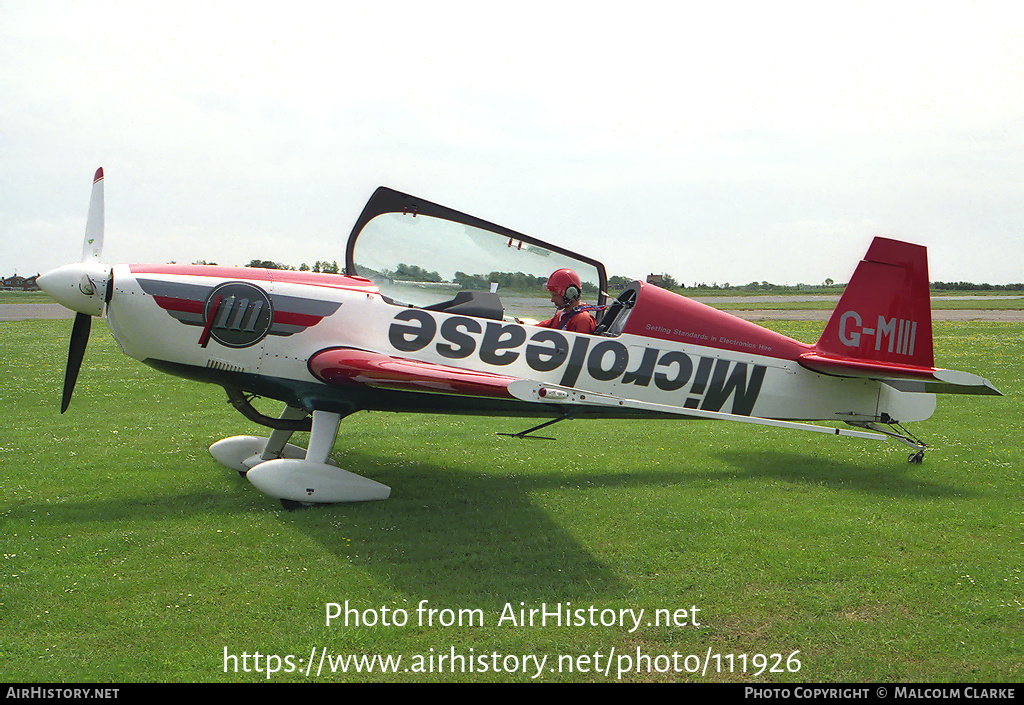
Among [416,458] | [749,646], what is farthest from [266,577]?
[416,458]

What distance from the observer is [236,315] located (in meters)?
7.23

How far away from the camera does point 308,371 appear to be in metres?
7.29

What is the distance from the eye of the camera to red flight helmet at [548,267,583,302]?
804cm

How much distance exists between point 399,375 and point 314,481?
132 cm

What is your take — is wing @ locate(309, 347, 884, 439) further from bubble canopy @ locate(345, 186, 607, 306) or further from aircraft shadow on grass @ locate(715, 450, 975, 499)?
aircraft shadow on grass @ locate(715, 450, 975, 499)

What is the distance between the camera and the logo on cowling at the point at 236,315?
7.21 m

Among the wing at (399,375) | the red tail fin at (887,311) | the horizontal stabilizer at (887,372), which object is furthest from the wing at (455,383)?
the red tail fin at (887,311)

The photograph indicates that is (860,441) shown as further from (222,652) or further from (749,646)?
(222,652)

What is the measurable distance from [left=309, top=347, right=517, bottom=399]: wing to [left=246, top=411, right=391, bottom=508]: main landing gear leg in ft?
2.24

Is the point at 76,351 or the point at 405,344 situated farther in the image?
the point at 76,351

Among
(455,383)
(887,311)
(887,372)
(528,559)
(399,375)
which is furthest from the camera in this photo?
(887,311)

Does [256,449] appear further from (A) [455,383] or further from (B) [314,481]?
(A) [455,383]

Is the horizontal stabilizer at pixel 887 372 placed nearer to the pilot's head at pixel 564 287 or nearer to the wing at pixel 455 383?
the wing at pixel 455 383

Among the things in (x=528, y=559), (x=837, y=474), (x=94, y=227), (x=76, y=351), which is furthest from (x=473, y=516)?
(x=94, y=227)
